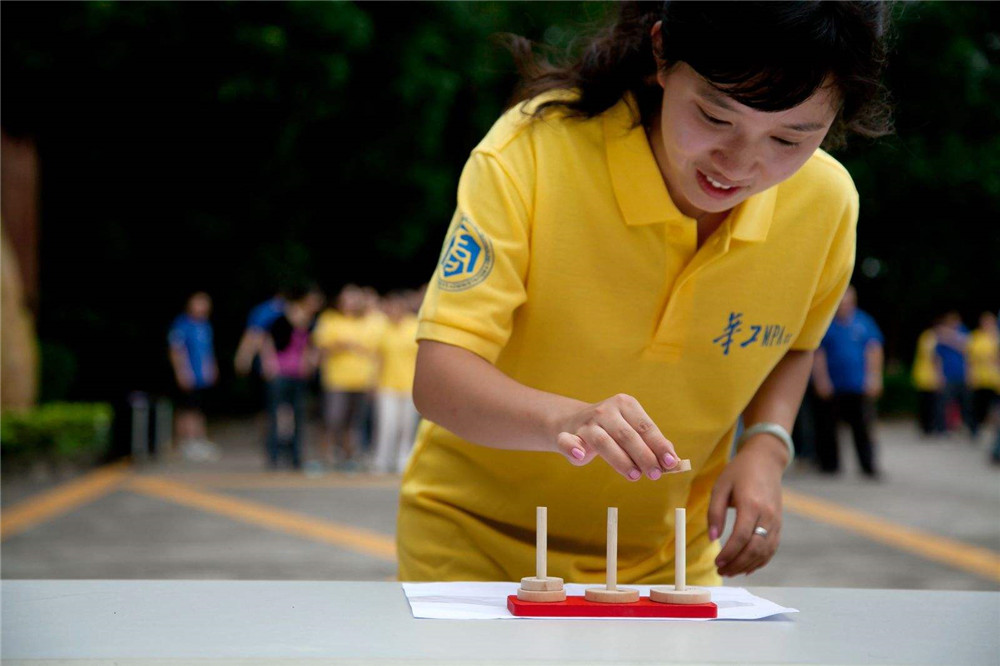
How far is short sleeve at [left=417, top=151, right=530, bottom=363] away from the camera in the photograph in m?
1.92

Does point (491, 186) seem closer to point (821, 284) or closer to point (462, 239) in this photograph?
point (462, 239)

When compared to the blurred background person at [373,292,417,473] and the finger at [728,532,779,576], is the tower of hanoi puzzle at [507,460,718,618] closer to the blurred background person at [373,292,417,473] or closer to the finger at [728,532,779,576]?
the finger at [728,532,779,576]

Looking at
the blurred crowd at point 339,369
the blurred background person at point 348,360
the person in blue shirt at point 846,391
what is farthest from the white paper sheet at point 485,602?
the blurred background person at point 348,360

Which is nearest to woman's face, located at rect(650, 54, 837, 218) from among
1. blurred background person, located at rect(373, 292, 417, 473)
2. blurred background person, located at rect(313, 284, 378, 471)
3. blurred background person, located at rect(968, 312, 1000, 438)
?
blurred background person, located at rect(373, 292, 417, 473)

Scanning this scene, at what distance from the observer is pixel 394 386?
41.3 ft

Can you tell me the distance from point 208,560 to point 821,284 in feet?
18.7

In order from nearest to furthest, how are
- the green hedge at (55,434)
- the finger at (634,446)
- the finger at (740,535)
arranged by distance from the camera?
the finger at (634,446) → the finger at (740,535) → the green hedge at (55,434)

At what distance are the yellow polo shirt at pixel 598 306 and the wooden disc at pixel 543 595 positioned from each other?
15.7 inches

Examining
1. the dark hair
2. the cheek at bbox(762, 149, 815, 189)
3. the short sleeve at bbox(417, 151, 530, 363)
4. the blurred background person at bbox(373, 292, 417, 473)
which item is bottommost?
the blurred background person at bbox(373, 292, 417, 473)

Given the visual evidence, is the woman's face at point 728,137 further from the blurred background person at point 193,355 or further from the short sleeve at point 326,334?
the blurred background person at point 193,355

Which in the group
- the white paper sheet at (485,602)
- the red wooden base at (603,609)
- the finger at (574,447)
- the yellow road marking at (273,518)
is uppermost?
the finger at (574,447)

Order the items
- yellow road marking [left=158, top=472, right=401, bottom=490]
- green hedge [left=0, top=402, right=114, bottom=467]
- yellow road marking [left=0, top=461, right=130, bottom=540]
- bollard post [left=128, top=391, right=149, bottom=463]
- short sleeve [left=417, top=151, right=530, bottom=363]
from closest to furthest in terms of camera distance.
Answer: short sleeve [left=417, top=151, right=530, bottom=363]
yellow road marking [left=0, top=461, right=130, bottom=540]
green hedge [left=0, top=402, right=114, bottom=467]
yellow road marking [left=158, top=472, right=401, bottom=490]
bollard post [left=128, top=391, right=149, bottom=463]

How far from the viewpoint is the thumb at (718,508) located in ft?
7.11

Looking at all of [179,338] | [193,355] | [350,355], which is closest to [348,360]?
[350,355]
